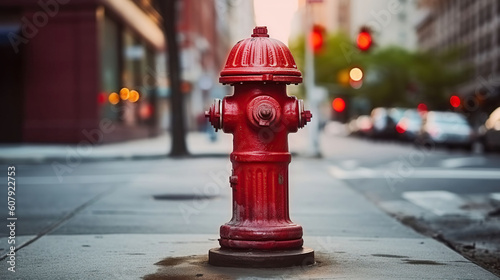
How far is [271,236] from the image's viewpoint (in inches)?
245

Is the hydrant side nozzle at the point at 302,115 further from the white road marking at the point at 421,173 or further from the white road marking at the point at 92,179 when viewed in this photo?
the white road marking at the point at 421,173

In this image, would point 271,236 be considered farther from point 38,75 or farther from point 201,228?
point 38,75

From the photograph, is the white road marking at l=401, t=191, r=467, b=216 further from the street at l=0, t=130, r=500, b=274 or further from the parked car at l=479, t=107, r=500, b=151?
the parked car at l=479, t=107, r=500, b=151

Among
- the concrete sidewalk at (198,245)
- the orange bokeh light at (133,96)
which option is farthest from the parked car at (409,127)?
the concrete sidewalk at (198,245)

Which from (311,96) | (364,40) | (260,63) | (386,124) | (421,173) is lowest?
(421,173)

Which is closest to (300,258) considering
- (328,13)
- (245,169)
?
(245,169)

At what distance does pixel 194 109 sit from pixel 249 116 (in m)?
61.2

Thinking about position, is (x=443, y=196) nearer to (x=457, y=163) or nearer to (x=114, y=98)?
(x=457, y=163)

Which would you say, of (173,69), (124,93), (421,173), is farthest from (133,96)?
(421,173)

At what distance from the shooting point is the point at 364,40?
21.9 meters

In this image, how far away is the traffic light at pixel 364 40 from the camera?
21891mm

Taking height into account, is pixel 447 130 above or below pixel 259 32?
below

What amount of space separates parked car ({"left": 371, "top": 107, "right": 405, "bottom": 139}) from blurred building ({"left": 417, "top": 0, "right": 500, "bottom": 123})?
10126 millimetres

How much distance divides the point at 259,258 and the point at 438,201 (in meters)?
6.90
